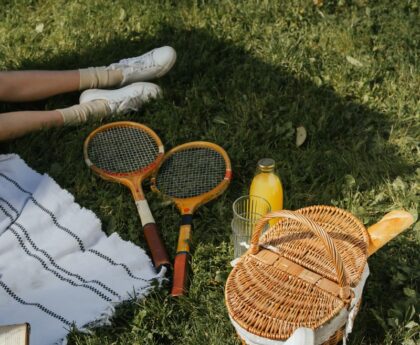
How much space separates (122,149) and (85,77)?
0.75 metres

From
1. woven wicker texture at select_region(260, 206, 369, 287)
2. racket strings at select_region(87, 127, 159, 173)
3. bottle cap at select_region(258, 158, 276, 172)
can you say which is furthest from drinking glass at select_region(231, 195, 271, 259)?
racket strings at select_region(87, 127, 159, 173)

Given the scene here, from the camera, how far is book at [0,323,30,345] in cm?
207

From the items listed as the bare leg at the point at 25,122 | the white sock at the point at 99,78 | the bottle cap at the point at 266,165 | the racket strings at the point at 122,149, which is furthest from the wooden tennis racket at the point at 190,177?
the white sock at the point at 99,78

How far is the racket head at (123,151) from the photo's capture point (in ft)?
10.6

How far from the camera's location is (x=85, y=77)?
3.89 metres

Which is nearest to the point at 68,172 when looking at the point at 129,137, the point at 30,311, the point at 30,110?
the point at 129,137

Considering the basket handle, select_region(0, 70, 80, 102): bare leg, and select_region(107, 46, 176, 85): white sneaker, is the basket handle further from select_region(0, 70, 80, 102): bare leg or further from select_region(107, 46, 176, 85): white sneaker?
select_region(0, 70, 80, 102): bare leg

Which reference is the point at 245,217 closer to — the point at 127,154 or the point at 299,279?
the point at 299,279

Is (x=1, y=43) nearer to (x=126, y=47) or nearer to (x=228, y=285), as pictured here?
(x=126, y=47)

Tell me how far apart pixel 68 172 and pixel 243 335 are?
150 cm

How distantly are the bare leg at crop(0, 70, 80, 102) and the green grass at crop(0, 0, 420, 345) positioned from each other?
80mm

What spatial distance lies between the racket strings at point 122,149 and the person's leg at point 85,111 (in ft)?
0.79

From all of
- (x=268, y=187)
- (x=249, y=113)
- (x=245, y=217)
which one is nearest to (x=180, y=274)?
(x=245, y=217)

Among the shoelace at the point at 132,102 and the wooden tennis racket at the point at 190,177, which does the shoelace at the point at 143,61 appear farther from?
the wooden tennis racket at the point at 190,177
